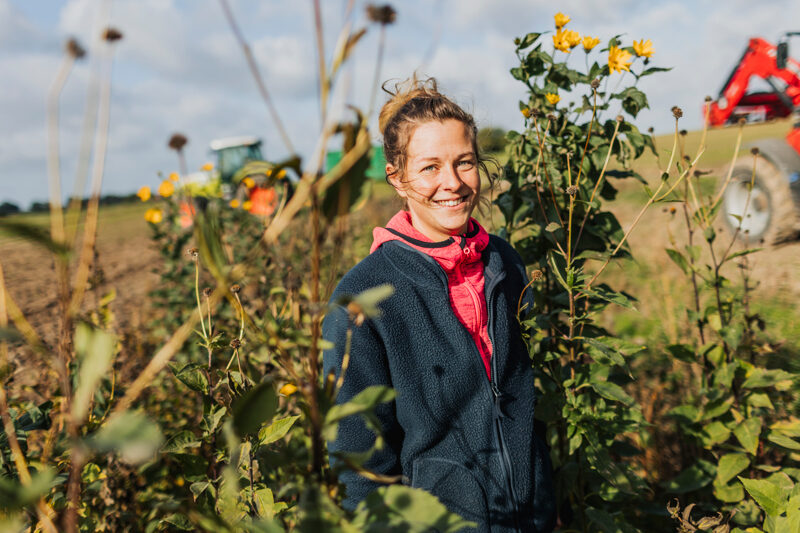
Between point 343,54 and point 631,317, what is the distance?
4.48 meters

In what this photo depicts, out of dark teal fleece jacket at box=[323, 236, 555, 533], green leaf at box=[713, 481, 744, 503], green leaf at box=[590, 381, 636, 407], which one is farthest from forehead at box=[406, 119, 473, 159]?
green leaf at box=[713, 481, 744, 503]

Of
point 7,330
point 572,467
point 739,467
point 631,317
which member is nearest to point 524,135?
point 572,467

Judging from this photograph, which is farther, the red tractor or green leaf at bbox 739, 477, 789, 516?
the red tractor

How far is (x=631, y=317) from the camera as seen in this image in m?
4.37

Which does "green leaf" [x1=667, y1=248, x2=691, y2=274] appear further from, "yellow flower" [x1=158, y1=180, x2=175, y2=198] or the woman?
"yellow flower" [x1=158, y1=180, x2=175, y2=198]

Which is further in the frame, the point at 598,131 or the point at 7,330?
the point at 598,131

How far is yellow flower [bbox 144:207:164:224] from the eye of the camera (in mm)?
3068

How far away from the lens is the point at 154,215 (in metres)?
3.10

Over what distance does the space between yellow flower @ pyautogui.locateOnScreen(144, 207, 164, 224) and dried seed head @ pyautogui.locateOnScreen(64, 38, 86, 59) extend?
9.19 feet

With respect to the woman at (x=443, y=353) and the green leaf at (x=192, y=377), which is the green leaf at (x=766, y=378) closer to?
the woman at (x=443, y=353)

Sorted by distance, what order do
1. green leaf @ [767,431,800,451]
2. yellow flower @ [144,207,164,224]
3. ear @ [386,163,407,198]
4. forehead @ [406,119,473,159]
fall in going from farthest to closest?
yellow flower @ [144,207,164,224]
green leaf @ [767,431,800,451]
ear @ [386,163,407,198]
forehead @ [406,119,473,159]

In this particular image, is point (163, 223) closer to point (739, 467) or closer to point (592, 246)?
point (592, 246)

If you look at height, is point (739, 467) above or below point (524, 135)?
below

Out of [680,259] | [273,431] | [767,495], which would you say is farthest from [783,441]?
[273,431]
